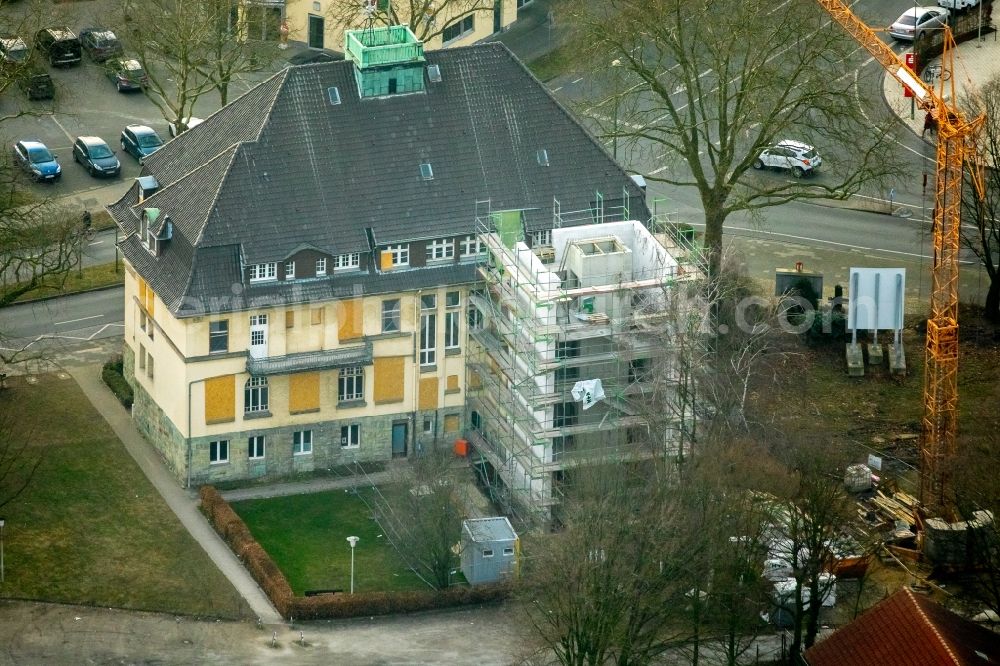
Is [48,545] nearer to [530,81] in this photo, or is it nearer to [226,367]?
[226,367]

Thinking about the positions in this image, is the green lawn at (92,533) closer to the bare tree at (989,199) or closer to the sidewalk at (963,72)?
the bare tree at (989,199)

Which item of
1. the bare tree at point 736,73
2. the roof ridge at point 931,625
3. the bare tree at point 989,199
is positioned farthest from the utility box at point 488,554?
the bare tree at point 989,199

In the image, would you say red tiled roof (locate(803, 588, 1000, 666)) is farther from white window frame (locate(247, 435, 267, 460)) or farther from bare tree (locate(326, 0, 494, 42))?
bare tree (locate(326, 0, 494, 42))

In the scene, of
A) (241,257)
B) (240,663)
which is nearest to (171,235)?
(241,257)

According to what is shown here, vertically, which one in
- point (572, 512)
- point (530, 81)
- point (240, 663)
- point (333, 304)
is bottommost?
point (240, 663)

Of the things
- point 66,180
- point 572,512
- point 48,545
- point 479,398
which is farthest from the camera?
point 66,180

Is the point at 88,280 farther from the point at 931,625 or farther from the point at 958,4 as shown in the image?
the point at 958,4
